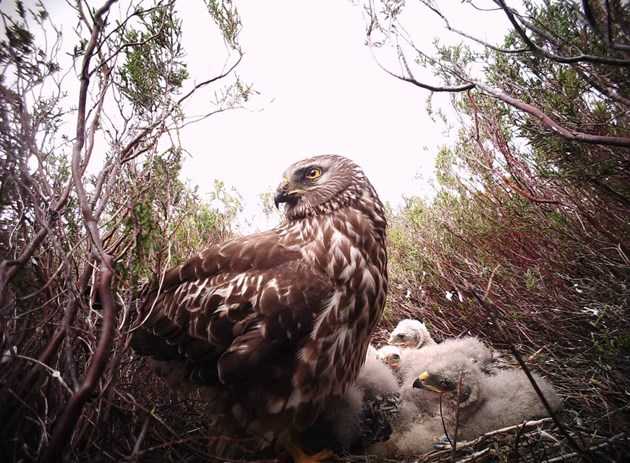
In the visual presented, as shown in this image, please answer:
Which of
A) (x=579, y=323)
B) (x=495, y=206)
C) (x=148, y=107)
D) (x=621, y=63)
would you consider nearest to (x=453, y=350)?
(x=579, y=323)

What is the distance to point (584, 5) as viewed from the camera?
1158 millimetres

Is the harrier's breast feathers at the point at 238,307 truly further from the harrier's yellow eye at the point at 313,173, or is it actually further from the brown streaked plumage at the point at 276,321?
the harrier's yellow eye at the point at 313,173

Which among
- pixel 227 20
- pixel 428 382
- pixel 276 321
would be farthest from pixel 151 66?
pixel 428 382

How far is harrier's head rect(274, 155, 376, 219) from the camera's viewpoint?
2.32m

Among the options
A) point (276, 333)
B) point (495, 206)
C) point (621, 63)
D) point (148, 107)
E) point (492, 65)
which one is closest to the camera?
point (621, 63)

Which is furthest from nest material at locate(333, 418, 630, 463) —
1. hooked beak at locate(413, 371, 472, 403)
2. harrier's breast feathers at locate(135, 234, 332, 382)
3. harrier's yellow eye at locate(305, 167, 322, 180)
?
harrier's yellow eye at locate(305, 167, 322, 180)

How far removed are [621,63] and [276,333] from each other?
5.65ft

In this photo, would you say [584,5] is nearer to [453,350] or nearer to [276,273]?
[276,273]

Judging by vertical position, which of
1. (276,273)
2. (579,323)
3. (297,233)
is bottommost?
(579,323)

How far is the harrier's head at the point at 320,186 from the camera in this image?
91.2 inches

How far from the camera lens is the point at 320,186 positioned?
2.37 meters

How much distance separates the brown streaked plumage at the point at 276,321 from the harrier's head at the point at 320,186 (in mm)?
74

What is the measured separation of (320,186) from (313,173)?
144 mm

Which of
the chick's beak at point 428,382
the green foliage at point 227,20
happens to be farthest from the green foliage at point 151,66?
the chick's beak at point 428,382
